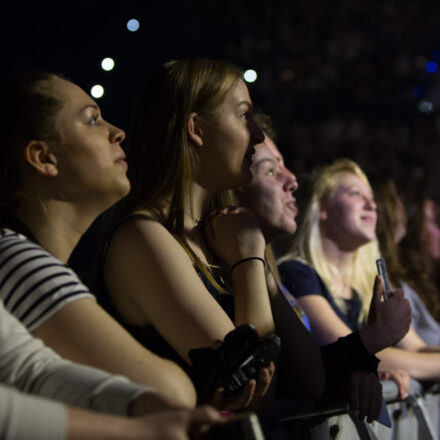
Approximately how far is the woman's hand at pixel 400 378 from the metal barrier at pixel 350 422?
0.02m

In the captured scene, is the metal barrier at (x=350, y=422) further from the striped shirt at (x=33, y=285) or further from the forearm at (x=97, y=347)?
the striped shirt at (x=33, y=285)

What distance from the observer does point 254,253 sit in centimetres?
147

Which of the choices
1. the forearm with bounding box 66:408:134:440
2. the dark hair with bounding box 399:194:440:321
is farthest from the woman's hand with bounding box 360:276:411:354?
the dark hair with bounding box 399:194:440:321

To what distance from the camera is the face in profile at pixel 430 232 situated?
13.0 ft

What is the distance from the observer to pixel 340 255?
276cm

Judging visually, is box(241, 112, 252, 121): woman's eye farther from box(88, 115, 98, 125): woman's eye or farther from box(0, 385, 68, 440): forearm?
box(0, 385, 68, 440): forearm

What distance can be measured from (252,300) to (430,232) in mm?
2877

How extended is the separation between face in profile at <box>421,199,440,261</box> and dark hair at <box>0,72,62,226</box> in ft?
10.1

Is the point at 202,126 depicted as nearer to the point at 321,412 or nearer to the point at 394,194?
the point at 321,412

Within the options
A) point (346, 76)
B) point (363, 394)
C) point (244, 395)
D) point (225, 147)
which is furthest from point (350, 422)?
point (346, 76)

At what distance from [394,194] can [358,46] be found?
2.43 m

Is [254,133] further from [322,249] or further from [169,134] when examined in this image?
[322,249]

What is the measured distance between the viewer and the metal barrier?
58.1 inches

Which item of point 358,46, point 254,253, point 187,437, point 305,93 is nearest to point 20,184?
point 254,253
